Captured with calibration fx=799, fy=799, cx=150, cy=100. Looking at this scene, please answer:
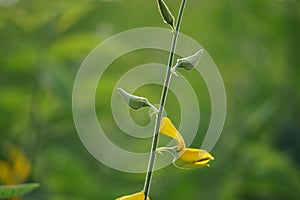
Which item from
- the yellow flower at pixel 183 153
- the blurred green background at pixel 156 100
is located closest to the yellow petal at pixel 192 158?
the yellow flower at pixel 183 153

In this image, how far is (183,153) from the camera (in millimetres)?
1222

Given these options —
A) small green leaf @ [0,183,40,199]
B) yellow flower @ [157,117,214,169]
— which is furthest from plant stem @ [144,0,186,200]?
small green leaf @ [0,183,40,199]

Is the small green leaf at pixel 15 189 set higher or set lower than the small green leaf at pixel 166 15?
lower

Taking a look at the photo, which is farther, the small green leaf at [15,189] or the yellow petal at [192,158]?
the small green leaf at [15,189]

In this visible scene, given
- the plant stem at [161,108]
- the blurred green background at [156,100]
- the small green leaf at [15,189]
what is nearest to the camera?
the plant stem at [161,108]

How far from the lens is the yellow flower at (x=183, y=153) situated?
47.2 inches

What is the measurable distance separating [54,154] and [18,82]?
37 centimetres

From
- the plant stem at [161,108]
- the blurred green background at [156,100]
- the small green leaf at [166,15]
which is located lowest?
the blurred green background at [156,100]

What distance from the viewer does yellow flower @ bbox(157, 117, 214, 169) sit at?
120cm

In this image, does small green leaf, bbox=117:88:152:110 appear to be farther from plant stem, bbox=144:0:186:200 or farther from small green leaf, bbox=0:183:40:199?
small green leaf, bbox=0:183:40:199

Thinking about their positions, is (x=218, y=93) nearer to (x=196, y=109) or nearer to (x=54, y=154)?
(x=196, y=109)

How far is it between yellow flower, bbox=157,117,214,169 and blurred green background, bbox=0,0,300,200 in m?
1.47

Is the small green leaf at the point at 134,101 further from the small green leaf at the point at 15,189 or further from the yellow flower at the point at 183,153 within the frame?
the small green leaf at the point at 15,189

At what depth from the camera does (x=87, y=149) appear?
3.32 m
